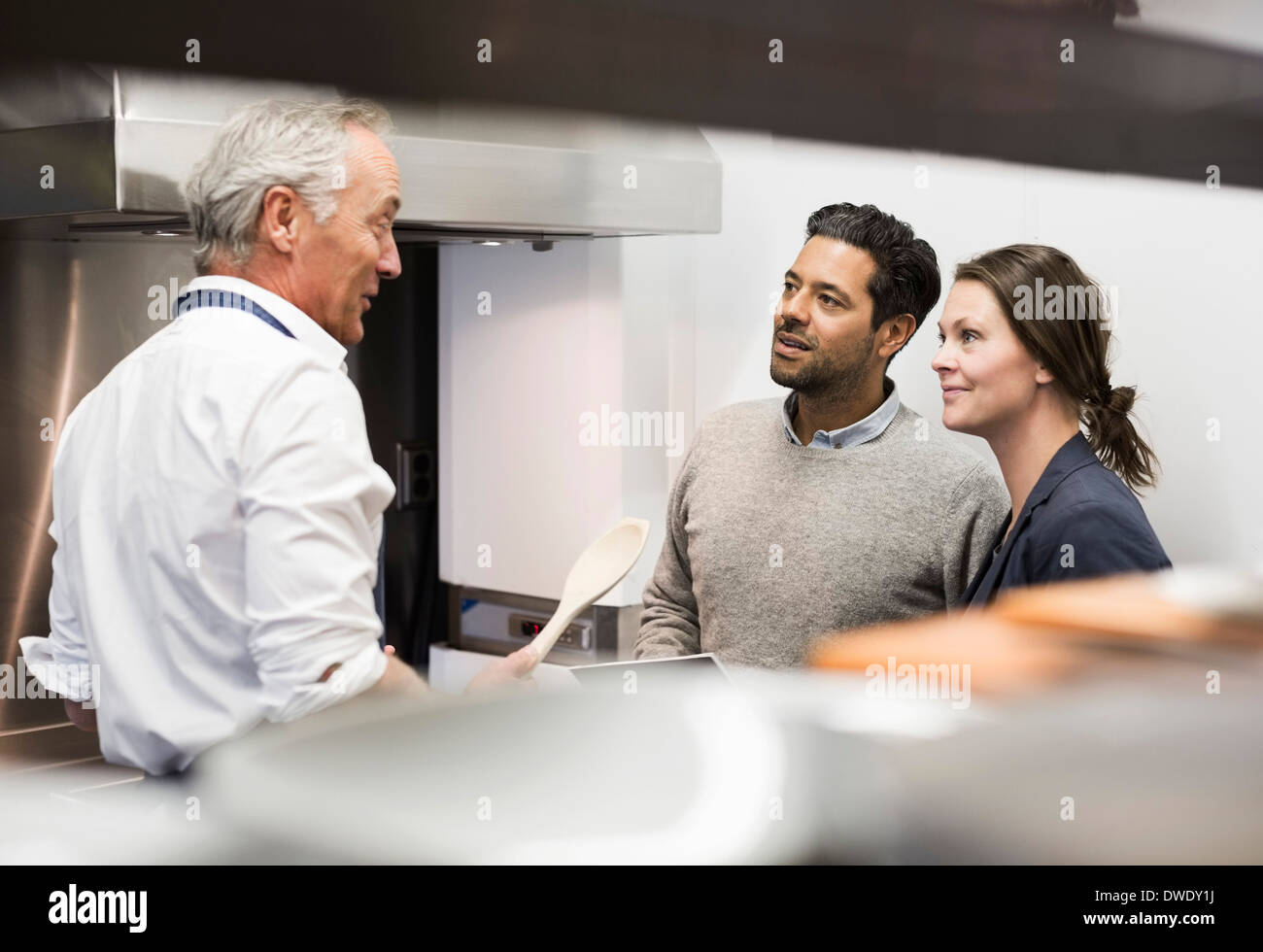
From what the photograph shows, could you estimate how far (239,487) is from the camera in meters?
0.45

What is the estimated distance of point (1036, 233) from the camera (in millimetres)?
775

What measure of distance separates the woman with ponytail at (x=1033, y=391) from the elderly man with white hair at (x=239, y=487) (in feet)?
1.13

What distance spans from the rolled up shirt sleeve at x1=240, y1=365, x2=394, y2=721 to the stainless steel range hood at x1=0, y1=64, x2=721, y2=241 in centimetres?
19

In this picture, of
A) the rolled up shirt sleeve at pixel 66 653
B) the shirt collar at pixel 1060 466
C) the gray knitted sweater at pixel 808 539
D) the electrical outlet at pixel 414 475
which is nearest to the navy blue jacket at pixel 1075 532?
the shirt collar at pixel 1060 466

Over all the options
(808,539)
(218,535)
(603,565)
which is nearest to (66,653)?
(218,535)

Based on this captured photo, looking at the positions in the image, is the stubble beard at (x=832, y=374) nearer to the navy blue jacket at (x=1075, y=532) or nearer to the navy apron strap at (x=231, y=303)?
the navy blue jacket at (x=1075, y=532)

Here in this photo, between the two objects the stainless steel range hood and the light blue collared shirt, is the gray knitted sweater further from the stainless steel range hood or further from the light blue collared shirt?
the stainless steel range hood

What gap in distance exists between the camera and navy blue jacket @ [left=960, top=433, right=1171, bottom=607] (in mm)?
572

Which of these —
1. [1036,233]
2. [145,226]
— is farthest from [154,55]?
[1036,233]

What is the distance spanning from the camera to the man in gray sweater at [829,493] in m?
0.76

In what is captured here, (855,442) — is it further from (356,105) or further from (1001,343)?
(356,105)

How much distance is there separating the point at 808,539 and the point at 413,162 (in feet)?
1.13

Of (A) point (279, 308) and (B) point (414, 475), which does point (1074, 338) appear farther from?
(B) point (414, 475)

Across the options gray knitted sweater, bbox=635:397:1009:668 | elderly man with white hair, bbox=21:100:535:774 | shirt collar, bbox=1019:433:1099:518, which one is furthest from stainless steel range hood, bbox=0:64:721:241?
shirt collar, bbox=1019:433:1099:518
